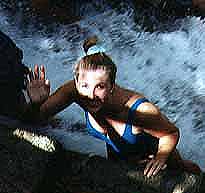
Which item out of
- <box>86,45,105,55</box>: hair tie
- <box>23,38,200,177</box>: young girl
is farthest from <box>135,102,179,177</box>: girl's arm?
<box>86,45,105,55</box>: hair tie

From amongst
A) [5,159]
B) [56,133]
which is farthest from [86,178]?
[56,133]

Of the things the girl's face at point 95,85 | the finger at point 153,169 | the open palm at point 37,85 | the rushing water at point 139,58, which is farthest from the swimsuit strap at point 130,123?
the rushing water at point 139,58

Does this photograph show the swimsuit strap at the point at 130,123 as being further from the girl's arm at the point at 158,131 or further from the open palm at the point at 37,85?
the open palm at the point at 37,85

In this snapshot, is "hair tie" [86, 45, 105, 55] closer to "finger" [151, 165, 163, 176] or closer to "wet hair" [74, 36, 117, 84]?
"wet hair" [74, 36, 117, 84]

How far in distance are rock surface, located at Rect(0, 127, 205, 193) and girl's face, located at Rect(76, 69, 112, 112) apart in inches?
10.9

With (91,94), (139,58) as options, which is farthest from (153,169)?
(139,58)

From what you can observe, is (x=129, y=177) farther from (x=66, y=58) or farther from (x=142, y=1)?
(x=142, y=1)

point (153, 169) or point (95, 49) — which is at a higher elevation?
point (95, 49)

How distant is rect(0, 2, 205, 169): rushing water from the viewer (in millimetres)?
4066

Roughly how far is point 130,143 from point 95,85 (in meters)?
0.45

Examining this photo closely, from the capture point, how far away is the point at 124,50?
4.61 meters

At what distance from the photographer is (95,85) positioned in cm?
257

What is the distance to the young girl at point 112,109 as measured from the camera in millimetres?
2580

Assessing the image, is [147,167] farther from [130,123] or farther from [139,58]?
[139,58]
